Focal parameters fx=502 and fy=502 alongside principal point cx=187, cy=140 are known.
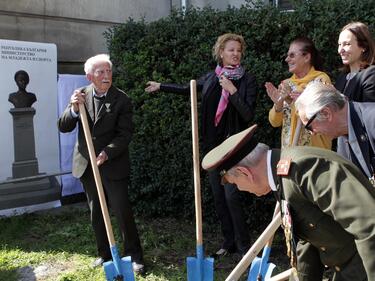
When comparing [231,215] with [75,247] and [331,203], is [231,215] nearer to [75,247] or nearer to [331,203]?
[75,247]

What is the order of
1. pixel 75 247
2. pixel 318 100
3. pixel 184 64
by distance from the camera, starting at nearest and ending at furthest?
pixel 318 100 → pixel 75 247 → pixel 184 64

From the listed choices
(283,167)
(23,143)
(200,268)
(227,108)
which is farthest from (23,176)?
(283,167)

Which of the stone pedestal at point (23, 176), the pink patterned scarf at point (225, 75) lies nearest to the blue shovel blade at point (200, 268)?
the pink patterned scarf at point (225, 75)

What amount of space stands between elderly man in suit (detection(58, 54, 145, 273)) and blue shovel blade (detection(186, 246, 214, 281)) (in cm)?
87

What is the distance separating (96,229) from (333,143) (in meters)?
2.10

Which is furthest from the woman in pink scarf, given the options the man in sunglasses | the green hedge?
the man in sunglasses

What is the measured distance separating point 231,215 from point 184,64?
5.64 ft

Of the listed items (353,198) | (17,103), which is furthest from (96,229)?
(353,198)

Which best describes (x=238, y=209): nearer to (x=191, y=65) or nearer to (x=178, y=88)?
(x=178, y=88)

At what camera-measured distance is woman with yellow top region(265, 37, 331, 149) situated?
378cm

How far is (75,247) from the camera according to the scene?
16.2 ft

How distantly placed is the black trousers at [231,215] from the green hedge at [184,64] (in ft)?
1.85

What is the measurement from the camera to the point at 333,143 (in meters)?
4.05

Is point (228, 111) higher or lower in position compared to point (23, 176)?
higher
